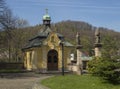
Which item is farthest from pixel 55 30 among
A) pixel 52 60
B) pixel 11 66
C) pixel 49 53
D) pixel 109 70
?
pixel 109 70

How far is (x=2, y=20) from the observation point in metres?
47.4

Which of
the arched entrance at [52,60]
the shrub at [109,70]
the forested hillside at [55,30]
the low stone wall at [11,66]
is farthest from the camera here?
the forested hillside at [55,30]

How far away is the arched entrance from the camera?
53.2 meters

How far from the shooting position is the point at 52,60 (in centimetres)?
5353

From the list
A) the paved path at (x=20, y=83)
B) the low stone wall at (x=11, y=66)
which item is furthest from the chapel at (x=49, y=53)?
the paved path at (x=20, y=83)

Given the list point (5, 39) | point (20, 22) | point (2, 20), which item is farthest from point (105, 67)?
point (20, 22)

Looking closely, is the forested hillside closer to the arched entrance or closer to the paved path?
the arched entrance

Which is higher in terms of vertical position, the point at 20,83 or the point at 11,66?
the point at 11,66

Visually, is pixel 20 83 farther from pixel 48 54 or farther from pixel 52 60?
pixel 52 60

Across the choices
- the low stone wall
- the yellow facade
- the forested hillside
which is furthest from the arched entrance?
the low stone wall

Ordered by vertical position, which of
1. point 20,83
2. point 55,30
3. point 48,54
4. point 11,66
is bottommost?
point 20,83

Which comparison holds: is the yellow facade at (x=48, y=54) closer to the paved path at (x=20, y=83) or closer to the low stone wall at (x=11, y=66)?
the low stone wall at (x=11, y=66)

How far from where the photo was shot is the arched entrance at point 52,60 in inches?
2094

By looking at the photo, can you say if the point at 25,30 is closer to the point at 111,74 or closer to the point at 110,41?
the point at 110,41
